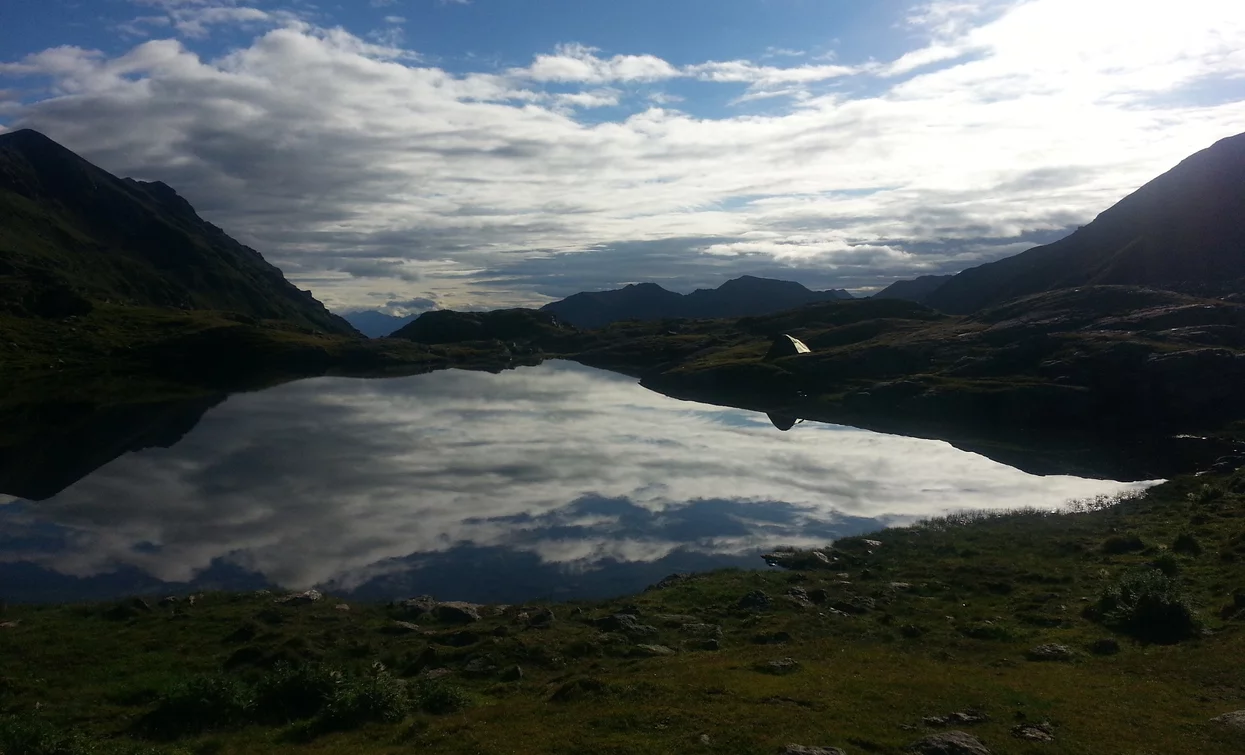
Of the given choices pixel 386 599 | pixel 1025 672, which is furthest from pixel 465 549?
pixel 1025 672

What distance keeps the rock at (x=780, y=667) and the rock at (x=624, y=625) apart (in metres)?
8.44

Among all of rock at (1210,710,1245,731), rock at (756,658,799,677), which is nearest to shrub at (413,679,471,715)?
rock at (756,658,799,677)

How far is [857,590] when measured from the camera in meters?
42.0

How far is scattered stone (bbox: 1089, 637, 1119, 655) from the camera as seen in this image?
1153 inches

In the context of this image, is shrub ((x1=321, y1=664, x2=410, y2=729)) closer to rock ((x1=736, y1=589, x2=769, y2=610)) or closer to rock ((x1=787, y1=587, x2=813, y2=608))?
rock ((x1=736, y1=589, x2=769, y2=610))

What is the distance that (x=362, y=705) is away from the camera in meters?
24.0

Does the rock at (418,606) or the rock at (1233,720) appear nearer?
the rock at (1233,720)

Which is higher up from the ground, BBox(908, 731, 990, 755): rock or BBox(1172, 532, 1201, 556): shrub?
BBox(908, 731, 990, 755): rock

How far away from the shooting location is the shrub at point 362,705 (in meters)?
23.3

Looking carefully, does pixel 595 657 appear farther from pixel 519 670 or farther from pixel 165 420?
pixel 165 420

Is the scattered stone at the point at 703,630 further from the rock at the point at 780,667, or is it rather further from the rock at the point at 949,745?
the rock at the point at 949,745

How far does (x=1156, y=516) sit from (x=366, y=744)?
5609 centimetres

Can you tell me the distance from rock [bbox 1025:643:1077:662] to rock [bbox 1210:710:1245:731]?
7.94 m

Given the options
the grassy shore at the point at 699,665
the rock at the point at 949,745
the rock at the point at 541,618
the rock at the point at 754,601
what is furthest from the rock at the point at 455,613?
the rock at the point at 949,745
